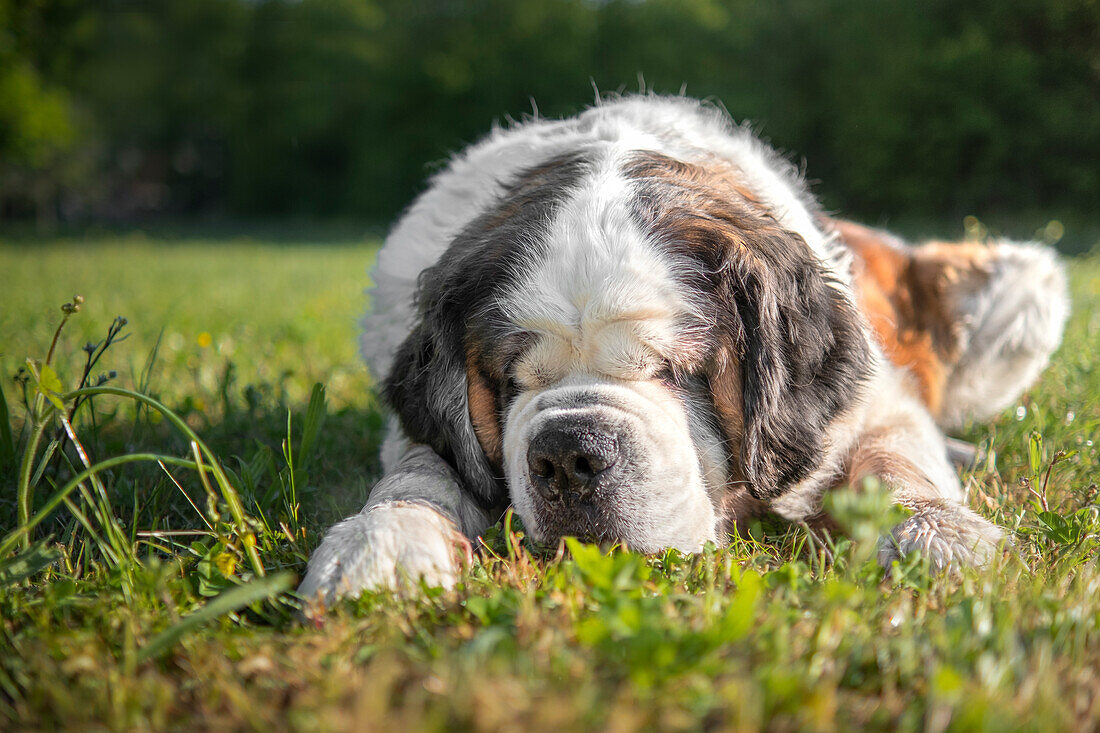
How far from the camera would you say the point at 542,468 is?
207 cm

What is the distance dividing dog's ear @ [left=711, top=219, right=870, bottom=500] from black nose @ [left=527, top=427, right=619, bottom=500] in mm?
513

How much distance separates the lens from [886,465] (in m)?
2.60

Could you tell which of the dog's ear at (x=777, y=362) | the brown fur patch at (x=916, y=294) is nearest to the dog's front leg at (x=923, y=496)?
the dog's ear at (x=777, y=362)

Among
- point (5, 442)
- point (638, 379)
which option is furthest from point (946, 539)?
point (5, 442)

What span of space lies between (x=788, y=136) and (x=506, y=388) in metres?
22.5

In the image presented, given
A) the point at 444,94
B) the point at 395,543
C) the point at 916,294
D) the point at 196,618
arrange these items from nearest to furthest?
the point at 196,618, the point at 395,543, the point at 916,294, the point at 444,94

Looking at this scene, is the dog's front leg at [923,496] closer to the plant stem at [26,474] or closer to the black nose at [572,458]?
the black nose at [572,458]

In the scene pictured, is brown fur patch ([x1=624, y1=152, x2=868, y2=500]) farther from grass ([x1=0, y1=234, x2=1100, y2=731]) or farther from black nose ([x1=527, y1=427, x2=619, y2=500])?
black nose ([x1=527, y1=427, x2=619, y2=500])

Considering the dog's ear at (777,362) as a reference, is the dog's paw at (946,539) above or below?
below

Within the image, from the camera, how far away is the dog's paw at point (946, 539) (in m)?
2.02

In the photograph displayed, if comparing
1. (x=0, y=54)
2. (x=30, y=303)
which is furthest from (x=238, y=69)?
(x=30, y=303)

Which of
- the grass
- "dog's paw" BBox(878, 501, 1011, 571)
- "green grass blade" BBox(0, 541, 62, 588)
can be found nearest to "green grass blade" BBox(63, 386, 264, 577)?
the grass

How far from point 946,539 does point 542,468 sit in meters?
1.04

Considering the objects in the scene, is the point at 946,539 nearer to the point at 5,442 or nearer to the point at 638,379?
the point at 638,379
